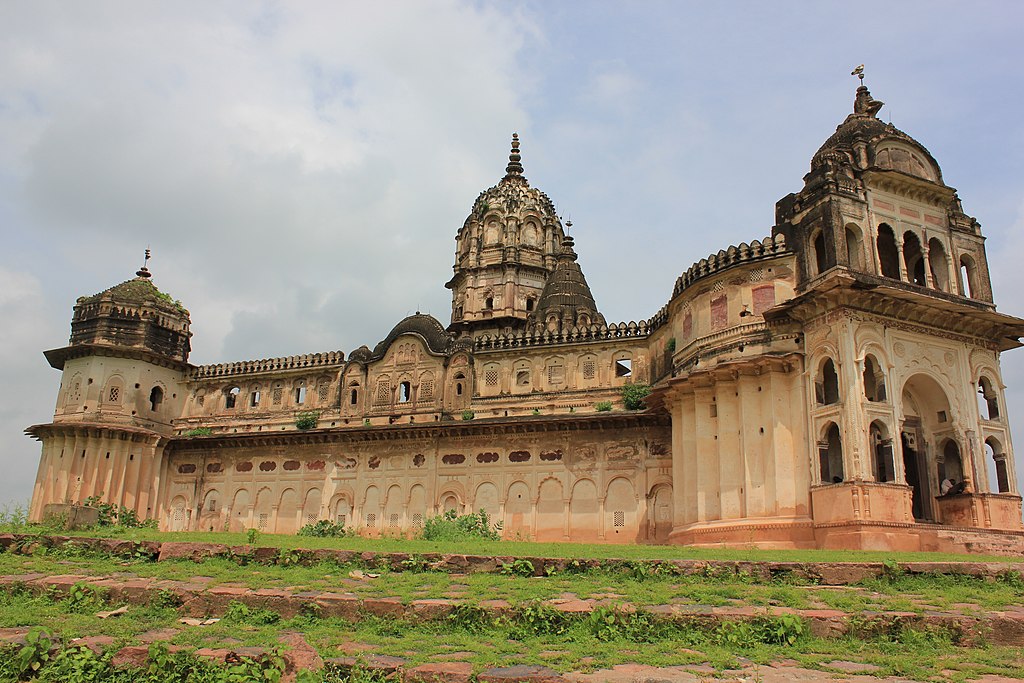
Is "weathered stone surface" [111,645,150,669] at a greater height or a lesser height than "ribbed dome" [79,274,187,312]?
lesser

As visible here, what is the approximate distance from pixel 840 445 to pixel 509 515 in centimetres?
1185

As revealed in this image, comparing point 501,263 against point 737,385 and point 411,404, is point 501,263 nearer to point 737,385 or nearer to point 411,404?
point 411,404

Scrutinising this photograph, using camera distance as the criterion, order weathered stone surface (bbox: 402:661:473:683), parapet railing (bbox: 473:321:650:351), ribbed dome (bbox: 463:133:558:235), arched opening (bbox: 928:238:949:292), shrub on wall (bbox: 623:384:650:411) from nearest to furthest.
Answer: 1. weathered stone surface (bbox: 402:661:473:683)
2. arched opening (bbox: 928:238:949:292)
3. shrub on wall (bbox: 623:384:650:411)
4. parapet railing (bbox: 473:321:650:351)
5. ribbed dome (bbox: 463:133:558:235)

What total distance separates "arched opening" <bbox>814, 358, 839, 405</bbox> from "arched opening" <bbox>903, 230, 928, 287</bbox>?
4.12 meters

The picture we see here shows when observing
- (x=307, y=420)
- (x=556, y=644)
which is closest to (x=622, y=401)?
(x=307, y=420)

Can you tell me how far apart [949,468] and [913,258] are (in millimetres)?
6451

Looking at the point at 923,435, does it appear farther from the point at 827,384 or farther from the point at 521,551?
the point at 521,551

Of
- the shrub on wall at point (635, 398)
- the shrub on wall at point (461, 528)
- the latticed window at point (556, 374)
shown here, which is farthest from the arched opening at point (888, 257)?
the shrub on wall at point (461, 528)

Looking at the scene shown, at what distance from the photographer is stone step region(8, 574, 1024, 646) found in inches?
374

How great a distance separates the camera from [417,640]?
30.9 ft

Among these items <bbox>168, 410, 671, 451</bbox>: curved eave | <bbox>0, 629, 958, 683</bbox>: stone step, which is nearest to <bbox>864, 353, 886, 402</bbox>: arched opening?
<bbox>168, 410, 671, 451</bbox>: curved eave

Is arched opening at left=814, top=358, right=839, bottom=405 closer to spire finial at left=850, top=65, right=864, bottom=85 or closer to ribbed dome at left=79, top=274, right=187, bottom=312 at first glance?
spire finial at left=850, top=65, right=864, bottom=85

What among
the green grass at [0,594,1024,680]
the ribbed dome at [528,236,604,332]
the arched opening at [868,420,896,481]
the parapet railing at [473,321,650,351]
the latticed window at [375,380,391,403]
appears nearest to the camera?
the green grass at [0,594,1024,680]

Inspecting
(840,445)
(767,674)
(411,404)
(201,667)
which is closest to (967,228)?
(840,445)
